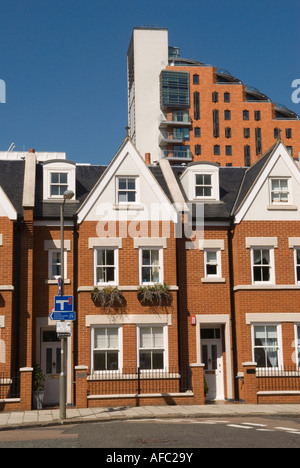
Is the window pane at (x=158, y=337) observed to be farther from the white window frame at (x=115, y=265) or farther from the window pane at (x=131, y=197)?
the window pane at (x=131, y=197)

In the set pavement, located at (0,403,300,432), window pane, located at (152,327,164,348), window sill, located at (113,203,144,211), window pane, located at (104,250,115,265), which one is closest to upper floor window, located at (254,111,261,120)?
window sill, located at (113,203,144,211)

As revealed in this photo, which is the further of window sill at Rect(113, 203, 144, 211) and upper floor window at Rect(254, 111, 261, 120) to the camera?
upper floor window at Rect(254, 111, 261, 120)

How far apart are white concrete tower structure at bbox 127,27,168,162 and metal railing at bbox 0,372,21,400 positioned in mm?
69990

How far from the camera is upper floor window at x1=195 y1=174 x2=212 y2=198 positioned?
93.5 feet

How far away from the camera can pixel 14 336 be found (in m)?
24.8

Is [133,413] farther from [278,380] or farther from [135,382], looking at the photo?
[278,380]

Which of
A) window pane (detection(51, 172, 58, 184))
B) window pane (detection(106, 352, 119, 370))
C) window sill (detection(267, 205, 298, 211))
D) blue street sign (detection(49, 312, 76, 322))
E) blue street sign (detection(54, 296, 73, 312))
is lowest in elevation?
window pane (detection(106, 352, 119, 370))

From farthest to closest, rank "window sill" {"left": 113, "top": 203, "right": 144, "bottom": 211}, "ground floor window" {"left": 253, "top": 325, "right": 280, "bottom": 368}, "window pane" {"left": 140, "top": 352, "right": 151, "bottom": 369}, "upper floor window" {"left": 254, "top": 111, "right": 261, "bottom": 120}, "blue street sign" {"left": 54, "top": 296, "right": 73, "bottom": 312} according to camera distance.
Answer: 1. "upper floor window" {"left": 254, "top": 111, "right": 261, "bottom": 120}
2. "window sill" {"left": 113, "top": 203, "right": 144, "bottom": 211}
3. "ground floor window" {"left": 253, "top": 325, "right": 280, "bottom": 368}
4. "window pane" {"left": 140, "top": 352, "right": 151, "bottom": 369}
5. "blue street sign" {"left": 54, "top": 296, "right": 73, "bottom": 312}

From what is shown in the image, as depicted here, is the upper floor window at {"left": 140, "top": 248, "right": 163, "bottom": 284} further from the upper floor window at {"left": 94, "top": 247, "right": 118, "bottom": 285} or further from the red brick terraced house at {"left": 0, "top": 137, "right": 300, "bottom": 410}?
the upper floor window at {"left": 94, "top": 247, "right": 118, "bottom": 285}

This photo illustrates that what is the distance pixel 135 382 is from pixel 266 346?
548cm

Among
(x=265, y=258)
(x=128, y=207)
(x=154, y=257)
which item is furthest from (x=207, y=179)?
(x=154, y=257)

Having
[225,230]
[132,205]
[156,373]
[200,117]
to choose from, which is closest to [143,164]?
[132,205]

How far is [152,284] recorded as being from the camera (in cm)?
2597

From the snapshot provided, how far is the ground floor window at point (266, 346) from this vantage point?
1011 inches
